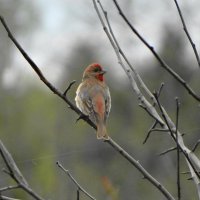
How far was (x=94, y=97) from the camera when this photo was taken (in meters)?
7.31

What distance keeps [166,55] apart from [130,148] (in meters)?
3.35

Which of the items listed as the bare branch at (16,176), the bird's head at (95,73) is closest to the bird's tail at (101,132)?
the bird's head at (95,73)

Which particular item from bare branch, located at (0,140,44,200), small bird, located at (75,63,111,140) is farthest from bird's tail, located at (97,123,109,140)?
bare branch, located at (0,140,44,200)

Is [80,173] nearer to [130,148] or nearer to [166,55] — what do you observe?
[130,148]

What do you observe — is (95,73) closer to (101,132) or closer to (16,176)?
(101,132)

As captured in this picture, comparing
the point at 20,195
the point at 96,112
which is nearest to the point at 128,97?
the point at 20,195

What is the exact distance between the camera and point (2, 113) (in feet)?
82.7

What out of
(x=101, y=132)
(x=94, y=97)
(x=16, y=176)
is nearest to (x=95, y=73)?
(x=94, y=97)

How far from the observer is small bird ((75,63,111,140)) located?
6.97 meters

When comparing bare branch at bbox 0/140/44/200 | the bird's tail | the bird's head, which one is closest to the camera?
bare branch at bbox 0/140/44/200

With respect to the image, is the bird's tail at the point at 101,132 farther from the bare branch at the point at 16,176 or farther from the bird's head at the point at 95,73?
the bare branch at the point at 16,176

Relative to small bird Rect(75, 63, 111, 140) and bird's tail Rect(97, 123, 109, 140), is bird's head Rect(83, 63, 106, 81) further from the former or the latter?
bird's tail Rect(97, 123, 109, 140)

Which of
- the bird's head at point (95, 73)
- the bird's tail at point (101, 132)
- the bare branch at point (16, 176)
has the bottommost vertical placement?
the bare branch at point (16, 176)

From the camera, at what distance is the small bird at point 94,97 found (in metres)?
6.97
